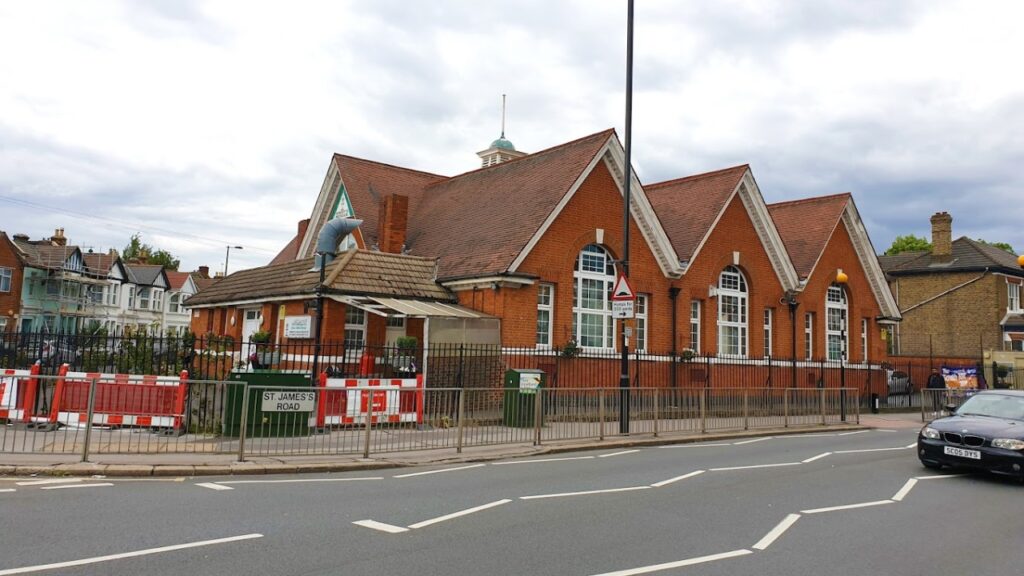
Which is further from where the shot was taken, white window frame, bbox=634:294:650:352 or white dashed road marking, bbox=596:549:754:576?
white window frame, bbox=634:294:650:352

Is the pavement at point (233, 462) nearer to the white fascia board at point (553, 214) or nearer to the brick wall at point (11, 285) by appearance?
the white fascia board at point (553, 214)

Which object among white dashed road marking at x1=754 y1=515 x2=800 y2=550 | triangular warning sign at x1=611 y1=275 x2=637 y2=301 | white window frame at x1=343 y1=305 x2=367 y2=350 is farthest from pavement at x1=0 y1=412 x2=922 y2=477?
white window frame at x1=343 y1=305 x2=367 y2=350

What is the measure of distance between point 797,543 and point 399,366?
44.9 ft

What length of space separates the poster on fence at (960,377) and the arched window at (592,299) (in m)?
16.8

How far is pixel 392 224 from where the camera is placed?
2617 centimetres

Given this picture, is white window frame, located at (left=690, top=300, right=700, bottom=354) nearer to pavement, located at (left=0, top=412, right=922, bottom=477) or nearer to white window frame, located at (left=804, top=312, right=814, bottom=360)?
white window frame, located at (left=804, top=312, right=814, bottom=360)

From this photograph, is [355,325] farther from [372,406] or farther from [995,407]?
[995,407]

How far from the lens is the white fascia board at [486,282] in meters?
20.6

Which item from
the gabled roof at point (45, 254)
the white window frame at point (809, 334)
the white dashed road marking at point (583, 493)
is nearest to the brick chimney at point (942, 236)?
the white window frame at point (809, 334)

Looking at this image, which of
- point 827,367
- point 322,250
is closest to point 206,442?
point 322,250

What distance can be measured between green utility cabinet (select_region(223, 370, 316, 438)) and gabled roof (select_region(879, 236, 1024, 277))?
43.2 metres

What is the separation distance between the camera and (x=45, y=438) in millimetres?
12539

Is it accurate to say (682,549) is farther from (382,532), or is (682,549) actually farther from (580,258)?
(580,258)

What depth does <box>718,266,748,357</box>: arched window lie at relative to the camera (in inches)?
1057
